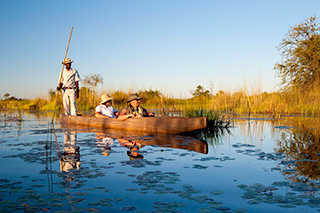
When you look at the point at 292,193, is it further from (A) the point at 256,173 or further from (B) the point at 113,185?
(B) the point at 113,185

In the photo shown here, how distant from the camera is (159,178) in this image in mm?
3689

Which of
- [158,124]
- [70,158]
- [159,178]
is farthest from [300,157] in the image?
[158,124]

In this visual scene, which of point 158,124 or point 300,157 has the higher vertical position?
point 158,124

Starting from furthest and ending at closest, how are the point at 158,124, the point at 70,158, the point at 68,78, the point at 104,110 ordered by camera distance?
1. the point at 68,78
2. the point at 104,110
3. the point at 158,124
4. the point at 70,158

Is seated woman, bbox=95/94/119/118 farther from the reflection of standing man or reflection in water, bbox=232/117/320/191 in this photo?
reflection in water, bbox=232/117/320/191

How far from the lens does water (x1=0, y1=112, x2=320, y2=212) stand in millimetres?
2811

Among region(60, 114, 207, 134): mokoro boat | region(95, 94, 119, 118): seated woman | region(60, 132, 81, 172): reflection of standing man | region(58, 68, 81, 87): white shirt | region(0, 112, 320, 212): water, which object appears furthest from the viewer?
region(58, 68, 81, 87): white shirt

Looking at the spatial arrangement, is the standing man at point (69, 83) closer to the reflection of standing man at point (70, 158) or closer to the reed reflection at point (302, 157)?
the reflection of standing man at point (70, 158)

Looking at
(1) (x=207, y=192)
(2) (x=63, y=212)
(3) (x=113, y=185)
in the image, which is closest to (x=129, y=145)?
(3) (x=113, y=185)

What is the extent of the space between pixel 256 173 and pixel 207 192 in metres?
1.18

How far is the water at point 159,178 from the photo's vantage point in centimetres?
281

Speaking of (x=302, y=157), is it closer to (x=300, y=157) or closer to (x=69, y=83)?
(x=300, y=157)

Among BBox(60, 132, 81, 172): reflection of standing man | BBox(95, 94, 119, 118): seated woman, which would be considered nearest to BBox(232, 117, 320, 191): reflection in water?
BBox(60, 132, 81, 172): reflection of standing man

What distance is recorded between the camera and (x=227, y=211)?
8.68ft
